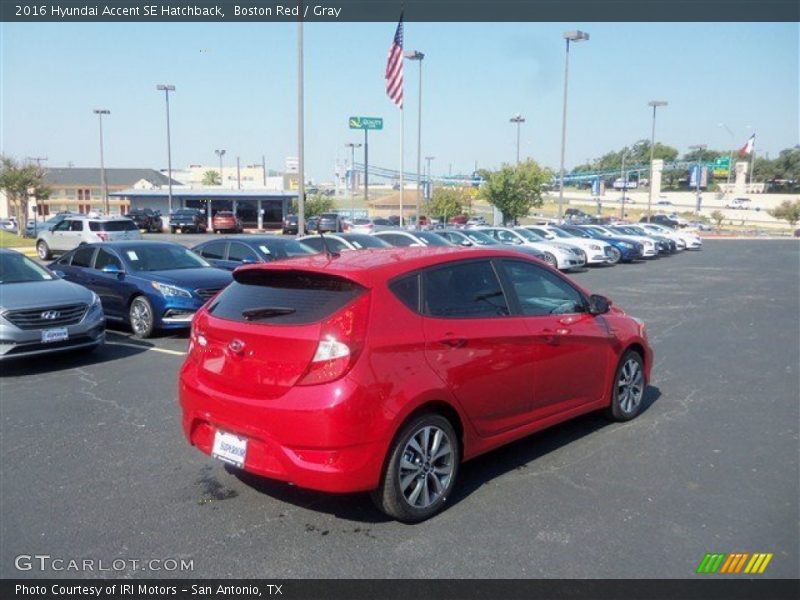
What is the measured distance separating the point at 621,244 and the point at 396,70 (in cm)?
1177

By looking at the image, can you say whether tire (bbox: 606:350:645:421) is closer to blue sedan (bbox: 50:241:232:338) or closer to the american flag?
blue sedan (bbox: 50:241:232:338)

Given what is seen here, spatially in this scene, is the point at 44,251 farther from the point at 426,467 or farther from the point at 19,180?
the point at 426,467

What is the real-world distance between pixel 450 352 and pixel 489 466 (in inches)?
50.7

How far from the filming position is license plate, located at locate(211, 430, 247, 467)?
4168mm

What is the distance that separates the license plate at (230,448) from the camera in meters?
4.17

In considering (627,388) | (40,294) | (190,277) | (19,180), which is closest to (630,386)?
(627,388)

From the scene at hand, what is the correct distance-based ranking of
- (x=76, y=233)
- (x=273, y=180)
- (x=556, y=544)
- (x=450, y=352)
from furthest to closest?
1. (x=273, y=180)
2. (x=76, y=233)
3. (x=450, y=352)
4. (x=556, y=544)

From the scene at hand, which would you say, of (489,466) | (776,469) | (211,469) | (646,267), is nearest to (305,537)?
(211,469)

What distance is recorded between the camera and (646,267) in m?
26.2

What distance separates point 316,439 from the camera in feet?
12.6

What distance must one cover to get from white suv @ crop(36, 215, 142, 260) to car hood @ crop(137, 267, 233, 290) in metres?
16.0

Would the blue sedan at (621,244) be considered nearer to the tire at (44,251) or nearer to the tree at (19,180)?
the tire at (44,251)
